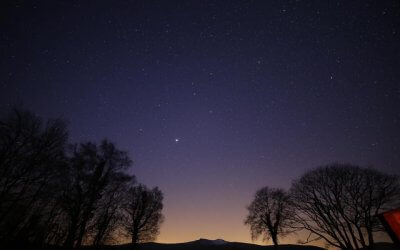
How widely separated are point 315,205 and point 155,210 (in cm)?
2176

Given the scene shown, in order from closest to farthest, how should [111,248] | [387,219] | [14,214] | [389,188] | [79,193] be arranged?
[387,219] → [14,214] → [389,188] → [79,193] → [111,248]

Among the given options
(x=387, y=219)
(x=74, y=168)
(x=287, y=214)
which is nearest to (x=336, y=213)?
(x=287, y=214)

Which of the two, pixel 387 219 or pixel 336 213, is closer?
pixel 387 219

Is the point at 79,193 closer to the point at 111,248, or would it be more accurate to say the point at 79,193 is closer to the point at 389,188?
the point at 111,248

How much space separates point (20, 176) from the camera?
47.8 ft

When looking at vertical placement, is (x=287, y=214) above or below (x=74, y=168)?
below

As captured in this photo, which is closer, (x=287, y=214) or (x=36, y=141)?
(x=36, y=141)

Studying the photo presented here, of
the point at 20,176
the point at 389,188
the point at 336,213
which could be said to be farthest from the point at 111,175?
the point at 389,188

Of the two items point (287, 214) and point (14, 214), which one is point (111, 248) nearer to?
point (14, 214)

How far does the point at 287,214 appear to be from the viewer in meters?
19.6

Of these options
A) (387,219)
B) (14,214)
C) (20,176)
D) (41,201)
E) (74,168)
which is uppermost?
(74,168)

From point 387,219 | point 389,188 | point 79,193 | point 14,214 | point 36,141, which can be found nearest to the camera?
point 387,219

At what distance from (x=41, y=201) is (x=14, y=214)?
2.01 meters

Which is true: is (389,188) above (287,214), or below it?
above
